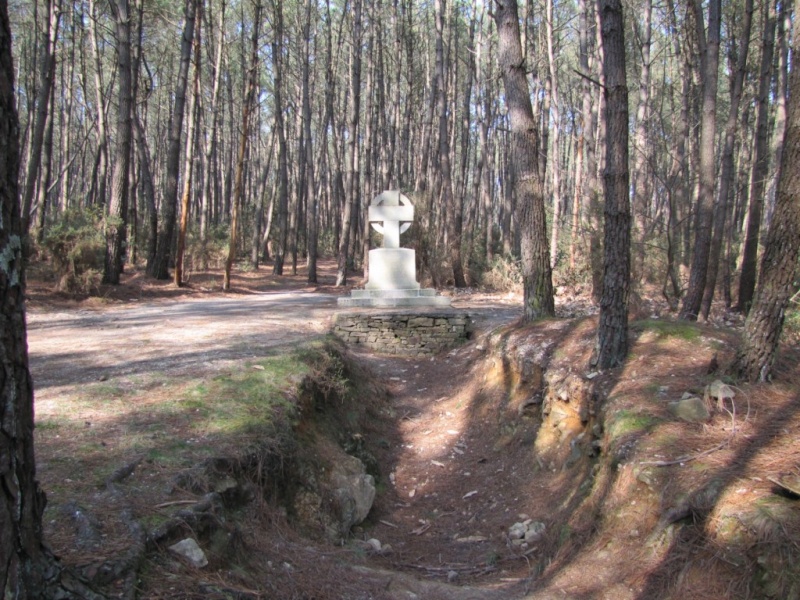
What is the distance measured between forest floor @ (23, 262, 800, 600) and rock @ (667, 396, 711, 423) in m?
0.10

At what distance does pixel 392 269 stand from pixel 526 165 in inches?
195

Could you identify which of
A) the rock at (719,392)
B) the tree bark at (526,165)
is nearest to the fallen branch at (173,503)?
the rock at (719,392)

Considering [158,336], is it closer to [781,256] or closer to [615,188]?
[615,188]

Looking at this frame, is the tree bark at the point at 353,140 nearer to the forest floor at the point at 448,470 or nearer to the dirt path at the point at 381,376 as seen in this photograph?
the dirt path at the point at 381,376

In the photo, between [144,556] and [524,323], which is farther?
[524,323]

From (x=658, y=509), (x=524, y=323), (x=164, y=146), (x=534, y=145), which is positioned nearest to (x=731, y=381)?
(x=658, y=509)

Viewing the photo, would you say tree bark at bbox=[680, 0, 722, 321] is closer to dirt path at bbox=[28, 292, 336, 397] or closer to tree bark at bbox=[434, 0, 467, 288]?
dirt path at bbox=[28, 292, 336, 397]

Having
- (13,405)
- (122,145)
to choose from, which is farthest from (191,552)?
(122,145)

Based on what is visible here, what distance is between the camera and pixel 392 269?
13414 millimetres

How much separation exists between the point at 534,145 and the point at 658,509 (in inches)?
257

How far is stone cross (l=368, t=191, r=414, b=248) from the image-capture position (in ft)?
44.7

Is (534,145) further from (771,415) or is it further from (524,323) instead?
(771,415)

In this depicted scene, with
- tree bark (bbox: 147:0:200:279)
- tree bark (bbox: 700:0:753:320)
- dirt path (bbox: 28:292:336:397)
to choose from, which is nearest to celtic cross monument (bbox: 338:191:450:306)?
dirt path (bbox: 28:292:336:397)

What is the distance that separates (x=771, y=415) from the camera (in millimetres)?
4398
